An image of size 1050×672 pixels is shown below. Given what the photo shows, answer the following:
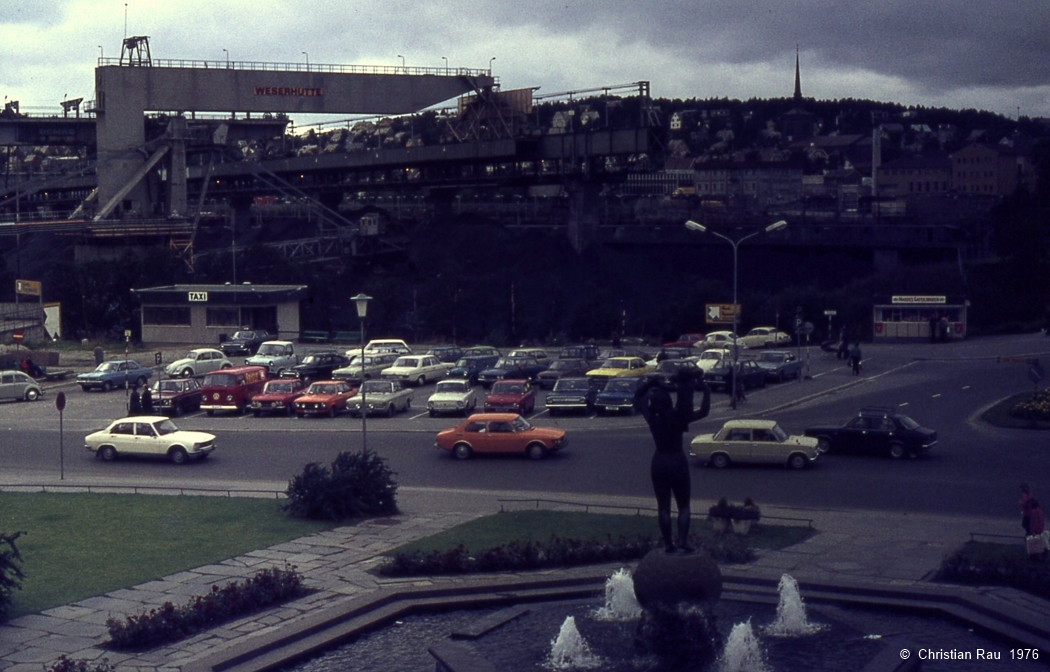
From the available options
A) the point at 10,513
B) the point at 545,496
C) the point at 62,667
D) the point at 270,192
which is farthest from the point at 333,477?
the point at 270,192

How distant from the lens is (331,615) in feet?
49.0

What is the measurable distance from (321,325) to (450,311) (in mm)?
9717

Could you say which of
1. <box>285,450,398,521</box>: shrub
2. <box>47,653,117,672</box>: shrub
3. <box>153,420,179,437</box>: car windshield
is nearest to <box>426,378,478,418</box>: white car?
<box>153,420,179,437</box>: car windshield

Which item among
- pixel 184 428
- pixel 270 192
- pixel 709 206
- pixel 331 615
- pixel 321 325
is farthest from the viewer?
pixel 709 206

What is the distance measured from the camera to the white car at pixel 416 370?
4297cm

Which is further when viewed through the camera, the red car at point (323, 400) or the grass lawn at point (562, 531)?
the red car at point (323, 400)

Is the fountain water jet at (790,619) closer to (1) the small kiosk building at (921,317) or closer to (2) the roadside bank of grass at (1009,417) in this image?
(2) the roadside bank of grass at (1009,417)

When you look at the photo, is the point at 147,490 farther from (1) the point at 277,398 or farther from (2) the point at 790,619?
(2) the point at 790,619

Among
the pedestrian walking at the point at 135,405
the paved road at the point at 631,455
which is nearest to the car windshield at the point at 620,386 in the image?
the paved road at the point at 631,455

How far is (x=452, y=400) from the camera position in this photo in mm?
35969

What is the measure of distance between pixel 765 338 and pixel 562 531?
37.9 metres

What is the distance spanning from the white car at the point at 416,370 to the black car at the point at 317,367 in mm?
2395

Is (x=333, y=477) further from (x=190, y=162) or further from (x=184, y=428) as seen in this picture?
(x=190, y=162)

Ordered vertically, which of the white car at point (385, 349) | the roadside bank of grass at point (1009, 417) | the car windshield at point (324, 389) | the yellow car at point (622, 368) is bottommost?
the roadside bank of grass at point (1009, 417)
